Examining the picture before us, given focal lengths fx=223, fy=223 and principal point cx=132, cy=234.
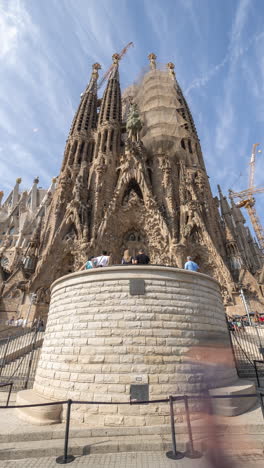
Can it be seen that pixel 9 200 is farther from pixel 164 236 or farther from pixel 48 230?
pixel 164 236

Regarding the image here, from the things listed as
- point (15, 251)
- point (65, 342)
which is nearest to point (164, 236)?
point (65, 342)

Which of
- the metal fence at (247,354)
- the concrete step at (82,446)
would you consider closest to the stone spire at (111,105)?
the metal fence at (247,354)

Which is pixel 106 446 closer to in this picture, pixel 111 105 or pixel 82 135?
pixel 82 135

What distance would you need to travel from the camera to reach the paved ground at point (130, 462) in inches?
144

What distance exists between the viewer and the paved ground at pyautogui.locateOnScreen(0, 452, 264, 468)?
3.66 metres

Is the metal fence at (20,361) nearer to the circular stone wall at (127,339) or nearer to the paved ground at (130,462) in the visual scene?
the circular stone wall at (127,339)

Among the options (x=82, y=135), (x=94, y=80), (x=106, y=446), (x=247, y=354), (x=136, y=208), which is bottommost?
(x=106, y=446)

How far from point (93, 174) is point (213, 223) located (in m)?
14.2

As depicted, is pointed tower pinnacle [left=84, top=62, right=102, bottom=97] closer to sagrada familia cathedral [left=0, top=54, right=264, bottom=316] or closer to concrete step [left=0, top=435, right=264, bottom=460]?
sagrada familia cathedral [left=0, top=54, right=264, bottom=316]

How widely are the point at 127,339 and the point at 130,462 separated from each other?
2263mm

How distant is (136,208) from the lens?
22016mm

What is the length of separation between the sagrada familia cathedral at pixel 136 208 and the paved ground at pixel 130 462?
14.2 metres

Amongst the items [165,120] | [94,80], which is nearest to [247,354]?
[165,120]

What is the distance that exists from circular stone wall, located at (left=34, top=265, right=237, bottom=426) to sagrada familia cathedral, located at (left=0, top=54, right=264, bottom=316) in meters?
11.4
